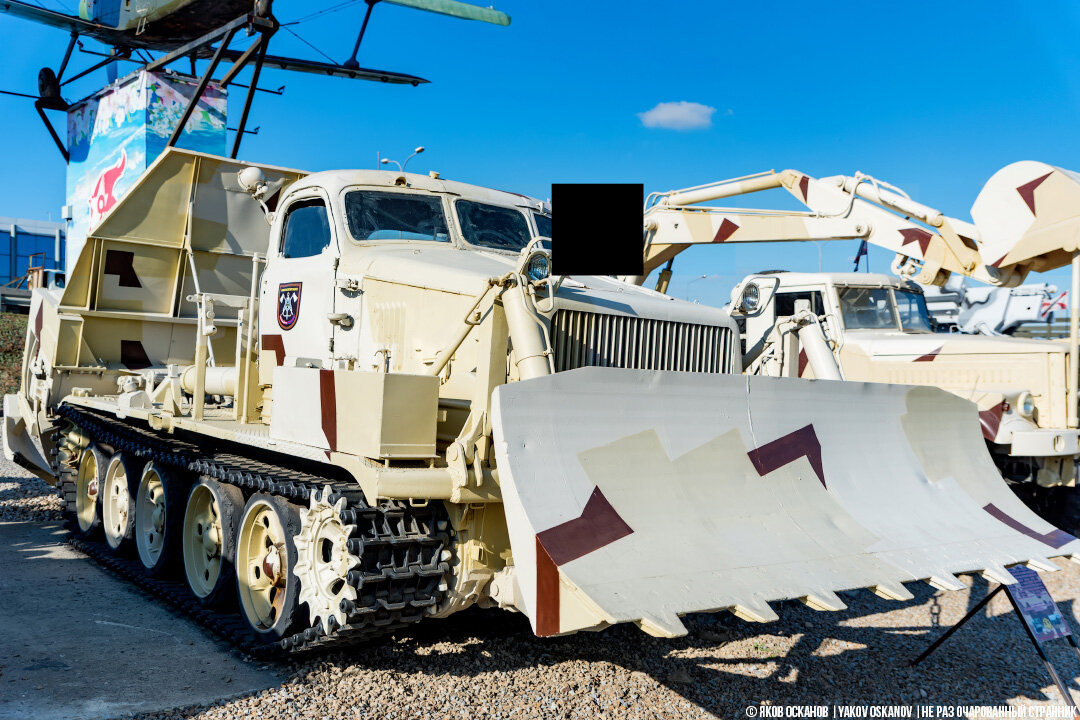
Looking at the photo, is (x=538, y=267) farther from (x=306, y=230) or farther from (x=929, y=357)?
(x=929, y=357)

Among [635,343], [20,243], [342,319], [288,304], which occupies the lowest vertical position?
[635,343]

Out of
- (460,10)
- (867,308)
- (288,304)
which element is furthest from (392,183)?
(460,10)

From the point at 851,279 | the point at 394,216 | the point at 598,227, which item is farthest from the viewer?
the point at 851,279

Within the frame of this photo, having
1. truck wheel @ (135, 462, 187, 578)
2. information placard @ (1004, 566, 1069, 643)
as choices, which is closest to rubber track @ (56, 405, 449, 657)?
truck wheel @ (135, 462, 187, 578)

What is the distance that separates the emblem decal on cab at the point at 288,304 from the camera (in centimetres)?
586

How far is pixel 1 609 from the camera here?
5957 millimetres

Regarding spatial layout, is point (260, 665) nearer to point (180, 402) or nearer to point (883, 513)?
point (180, 402)

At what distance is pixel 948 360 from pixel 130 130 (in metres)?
20.1

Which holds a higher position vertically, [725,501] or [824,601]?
[725,501]

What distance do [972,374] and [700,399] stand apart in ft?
19.4

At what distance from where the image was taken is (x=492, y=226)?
19.8 ft

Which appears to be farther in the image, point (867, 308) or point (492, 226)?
point (867, 308)

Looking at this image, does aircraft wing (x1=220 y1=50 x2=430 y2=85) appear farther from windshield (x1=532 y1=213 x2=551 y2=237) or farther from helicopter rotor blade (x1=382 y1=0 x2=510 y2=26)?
windshield (x1=532 y1=213 x2=551 y2=237)

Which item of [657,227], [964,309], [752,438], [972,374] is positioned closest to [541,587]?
[752,438]
